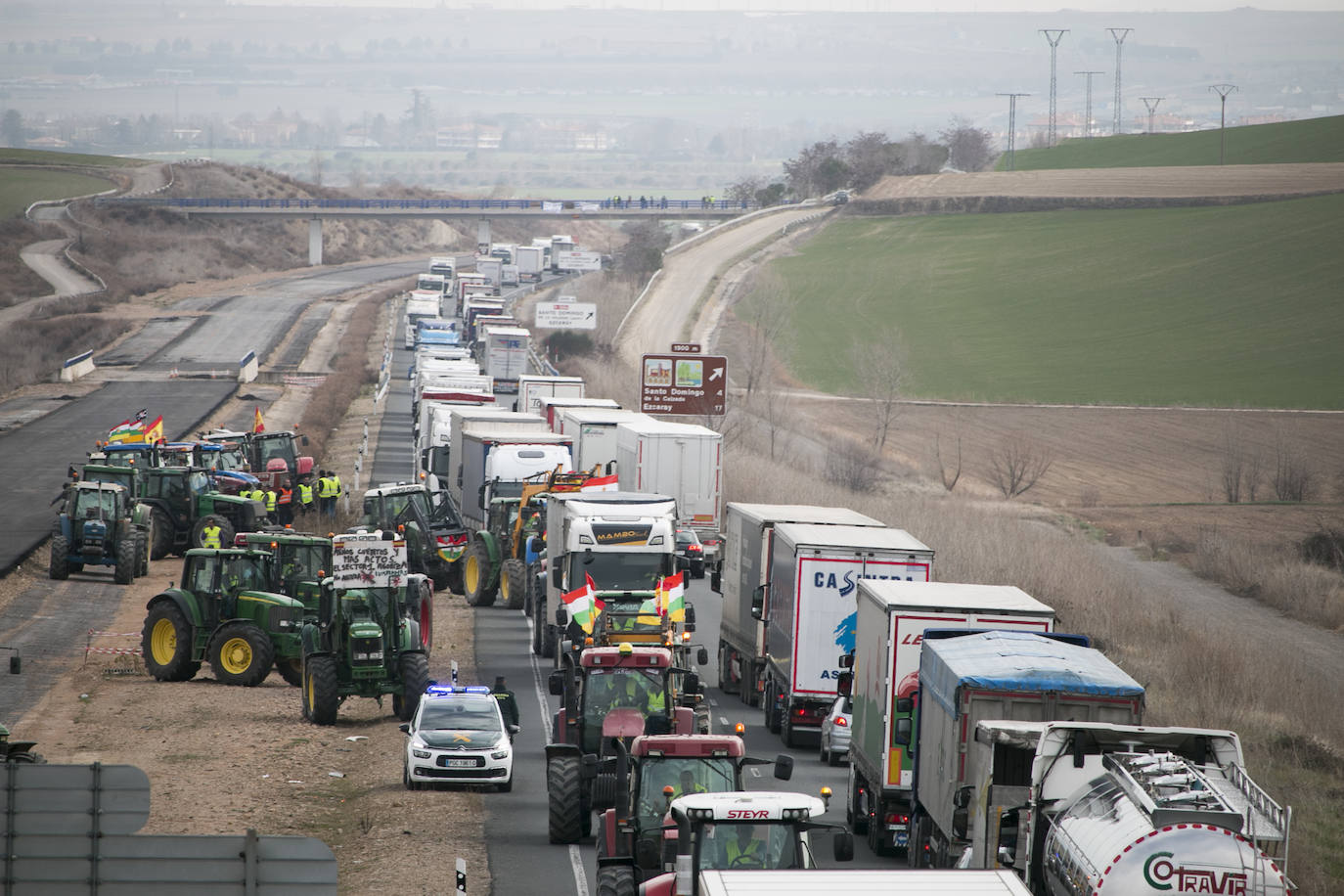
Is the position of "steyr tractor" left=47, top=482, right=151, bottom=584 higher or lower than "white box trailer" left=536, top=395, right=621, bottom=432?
lower

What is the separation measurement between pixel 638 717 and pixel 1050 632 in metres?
5.11

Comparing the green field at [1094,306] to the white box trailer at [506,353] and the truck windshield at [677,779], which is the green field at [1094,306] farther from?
the truck windshield at [677,779]

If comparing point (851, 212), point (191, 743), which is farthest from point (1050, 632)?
point (851, 212)

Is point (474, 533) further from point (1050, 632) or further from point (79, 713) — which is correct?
point (1050, 632)

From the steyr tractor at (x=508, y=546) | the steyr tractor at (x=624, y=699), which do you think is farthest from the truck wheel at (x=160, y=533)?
the steyr tractor at (x=624, y=699)

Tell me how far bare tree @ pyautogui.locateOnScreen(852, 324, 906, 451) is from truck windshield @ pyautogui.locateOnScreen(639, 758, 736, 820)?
55094mm

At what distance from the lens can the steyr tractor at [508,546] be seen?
114ft

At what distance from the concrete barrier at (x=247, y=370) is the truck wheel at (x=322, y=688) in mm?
57297

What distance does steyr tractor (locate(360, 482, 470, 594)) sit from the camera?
3681 cm

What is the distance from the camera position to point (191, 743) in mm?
22766

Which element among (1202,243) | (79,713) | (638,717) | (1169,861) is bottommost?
(79,713)

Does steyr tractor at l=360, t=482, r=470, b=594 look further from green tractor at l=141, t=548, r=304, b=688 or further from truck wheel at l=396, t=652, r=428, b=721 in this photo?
truck wheel at l=396, t=652, r=428, b=721

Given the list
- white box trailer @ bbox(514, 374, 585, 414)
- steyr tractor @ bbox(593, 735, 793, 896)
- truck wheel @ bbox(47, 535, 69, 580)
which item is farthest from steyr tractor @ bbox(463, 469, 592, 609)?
white box trailer @ bbox(514, 374, 585, 414)

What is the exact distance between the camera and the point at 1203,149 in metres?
147
